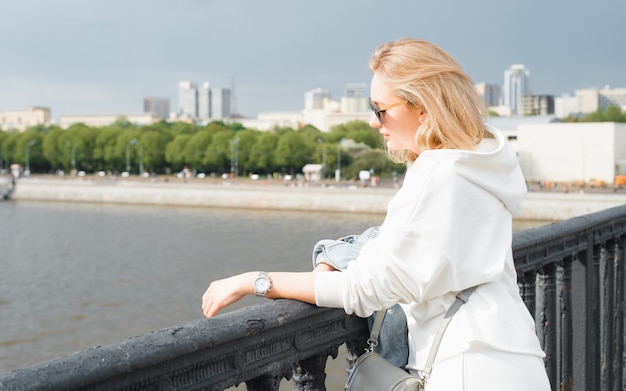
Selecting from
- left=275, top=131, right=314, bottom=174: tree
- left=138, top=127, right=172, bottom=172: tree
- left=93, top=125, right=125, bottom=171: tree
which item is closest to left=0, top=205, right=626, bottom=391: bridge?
left=275, top=131, right=314, bottom=174: tree

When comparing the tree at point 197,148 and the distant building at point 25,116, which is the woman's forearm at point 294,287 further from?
the distant building at point 25,116

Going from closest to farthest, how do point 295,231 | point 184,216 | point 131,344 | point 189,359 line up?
point 131,344 → point 189,359 → point 295,231 → point 184,216

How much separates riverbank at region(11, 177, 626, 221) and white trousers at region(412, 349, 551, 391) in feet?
132

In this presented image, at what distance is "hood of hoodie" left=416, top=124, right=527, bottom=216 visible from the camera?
1584mm

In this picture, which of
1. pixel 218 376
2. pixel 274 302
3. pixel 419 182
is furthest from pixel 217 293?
A: pixel 419 182

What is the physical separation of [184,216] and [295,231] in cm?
1089

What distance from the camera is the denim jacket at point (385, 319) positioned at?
1656 mm

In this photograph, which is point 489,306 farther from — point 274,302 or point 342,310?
point 274,302

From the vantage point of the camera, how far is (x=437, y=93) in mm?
1643

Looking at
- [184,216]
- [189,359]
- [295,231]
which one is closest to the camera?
[189,359]

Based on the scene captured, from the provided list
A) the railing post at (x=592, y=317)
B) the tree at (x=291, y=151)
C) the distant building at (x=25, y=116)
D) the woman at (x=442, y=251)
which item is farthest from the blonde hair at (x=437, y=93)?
the distant building at (x=25, y=116)

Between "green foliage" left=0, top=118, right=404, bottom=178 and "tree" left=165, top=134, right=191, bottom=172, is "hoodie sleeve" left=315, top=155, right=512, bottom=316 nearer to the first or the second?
"green foliage" left=0, top=118, right=404, bottom=178

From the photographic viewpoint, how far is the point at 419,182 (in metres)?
1.54

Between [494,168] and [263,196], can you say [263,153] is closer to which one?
[263,196]
